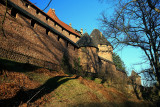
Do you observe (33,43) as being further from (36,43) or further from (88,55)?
(88,55)

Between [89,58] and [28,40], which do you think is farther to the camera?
[89,58]

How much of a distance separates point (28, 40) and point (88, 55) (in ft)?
33.6

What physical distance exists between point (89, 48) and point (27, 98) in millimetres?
16452

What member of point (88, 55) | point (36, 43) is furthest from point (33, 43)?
point (88, 55)

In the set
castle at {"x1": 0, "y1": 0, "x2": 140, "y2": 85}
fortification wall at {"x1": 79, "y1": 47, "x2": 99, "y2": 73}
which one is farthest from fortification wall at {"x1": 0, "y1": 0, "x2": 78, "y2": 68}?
fortification wall at {"x1": 79, "y1": 47, "x2": 99, "y2": 73}

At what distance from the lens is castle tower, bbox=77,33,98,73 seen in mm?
20188

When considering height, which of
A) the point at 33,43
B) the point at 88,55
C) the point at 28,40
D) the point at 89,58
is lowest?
the point at 89,58

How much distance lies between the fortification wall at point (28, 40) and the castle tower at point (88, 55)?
9.53 feet

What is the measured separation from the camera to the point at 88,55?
20.8 meters

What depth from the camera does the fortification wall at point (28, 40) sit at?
1103 cm

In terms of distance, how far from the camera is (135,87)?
16.0m

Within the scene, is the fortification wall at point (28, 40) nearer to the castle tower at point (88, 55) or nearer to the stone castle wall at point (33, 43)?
the stone castle wall at point (33, 43)

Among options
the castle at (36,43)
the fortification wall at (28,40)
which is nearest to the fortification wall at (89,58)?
the castle at (36,43)

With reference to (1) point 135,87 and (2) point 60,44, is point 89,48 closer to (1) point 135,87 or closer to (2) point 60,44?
(2) point 60,44
